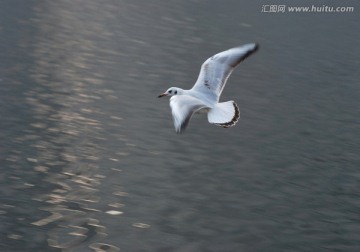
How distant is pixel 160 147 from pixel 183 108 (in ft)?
36.9

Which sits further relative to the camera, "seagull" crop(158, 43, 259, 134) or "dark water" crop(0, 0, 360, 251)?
"dark water" crop(0, 0, 360, 251)

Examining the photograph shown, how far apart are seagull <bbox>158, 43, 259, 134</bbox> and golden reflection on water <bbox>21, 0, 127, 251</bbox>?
15.4ft

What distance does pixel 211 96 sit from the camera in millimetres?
21828

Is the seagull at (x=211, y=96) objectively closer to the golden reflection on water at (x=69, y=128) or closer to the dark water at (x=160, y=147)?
the dark water at (x=160, y=147)

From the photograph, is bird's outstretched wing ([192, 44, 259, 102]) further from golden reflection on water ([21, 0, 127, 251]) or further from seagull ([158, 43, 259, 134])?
golden reflection on water ([21, 0, 127, 251])

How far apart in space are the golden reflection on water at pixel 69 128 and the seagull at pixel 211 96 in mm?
4694

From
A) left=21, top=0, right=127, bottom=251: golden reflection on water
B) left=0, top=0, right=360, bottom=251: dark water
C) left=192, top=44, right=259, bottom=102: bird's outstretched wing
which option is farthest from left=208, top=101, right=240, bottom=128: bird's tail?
left=21, top=0, right=127, bottom=251: golden reflection on water

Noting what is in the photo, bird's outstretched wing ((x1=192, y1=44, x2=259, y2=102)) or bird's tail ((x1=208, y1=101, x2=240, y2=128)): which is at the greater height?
bird's outstretched wing ((x1=192, y1=44, x2=259, y2=102))

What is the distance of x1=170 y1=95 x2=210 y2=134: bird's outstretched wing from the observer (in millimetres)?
18203

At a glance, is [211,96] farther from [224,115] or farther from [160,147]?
[160,147]

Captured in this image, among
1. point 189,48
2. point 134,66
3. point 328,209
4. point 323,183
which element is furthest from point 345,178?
point 189,48

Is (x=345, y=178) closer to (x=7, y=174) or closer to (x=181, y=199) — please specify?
(x=181, y=199)

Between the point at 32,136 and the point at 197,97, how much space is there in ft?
34.0

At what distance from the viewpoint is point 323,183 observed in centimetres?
2877
